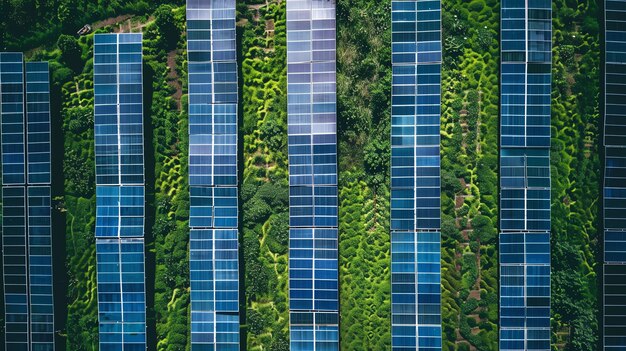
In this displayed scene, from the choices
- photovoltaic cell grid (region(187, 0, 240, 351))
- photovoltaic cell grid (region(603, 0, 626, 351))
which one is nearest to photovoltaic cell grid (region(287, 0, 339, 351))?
photovoltaic cell grid (region(187, 0, 240, 351))

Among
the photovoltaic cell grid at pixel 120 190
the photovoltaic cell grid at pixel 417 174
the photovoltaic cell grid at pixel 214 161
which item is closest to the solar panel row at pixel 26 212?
the photovoltaic cell grid at pixel 120 190

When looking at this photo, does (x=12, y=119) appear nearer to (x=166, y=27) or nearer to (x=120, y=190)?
(x=120, y=190)

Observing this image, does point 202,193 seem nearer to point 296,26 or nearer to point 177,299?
point 177,299

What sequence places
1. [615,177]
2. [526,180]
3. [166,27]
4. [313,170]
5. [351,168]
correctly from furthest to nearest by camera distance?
[166,27] < [351,168] < [615,177] < [313,170] < [526,180]

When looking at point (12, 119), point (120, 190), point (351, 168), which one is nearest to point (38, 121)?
point (12, 119)

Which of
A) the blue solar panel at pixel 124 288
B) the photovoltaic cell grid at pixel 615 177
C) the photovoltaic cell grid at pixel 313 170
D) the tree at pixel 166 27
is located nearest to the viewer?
the photovoltaic cell grid at pixel 313 170

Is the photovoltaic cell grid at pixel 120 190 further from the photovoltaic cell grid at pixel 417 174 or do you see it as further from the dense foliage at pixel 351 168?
the photovoltaic cell grid at pixel 417 174

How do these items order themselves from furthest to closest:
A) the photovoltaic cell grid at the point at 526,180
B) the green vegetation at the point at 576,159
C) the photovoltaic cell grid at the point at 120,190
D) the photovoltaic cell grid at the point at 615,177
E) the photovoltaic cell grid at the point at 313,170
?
the green vegetation at the point at 576,159, the photovoltaic cell grid at the point at 120,190, the photovoltaic cell grid at the point at 615,177, the photovoltaic cell grid at the point at 313,170, the photovoltaic cell grid at the point at 526,180
